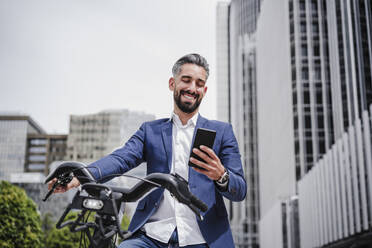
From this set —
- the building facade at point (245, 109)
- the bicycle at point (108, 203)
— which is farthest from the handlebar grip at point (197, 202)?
the building facade at point (245, 109)

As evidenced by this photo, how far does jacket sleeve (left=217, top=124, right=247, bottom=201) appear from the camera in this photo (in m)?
2.85

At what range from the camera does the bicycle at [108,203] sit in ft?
6.96

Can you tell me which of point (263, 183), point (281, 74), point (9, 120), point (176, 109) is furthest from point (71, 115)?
point (176, 109)

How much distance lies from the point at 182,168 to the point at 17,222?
2620cm

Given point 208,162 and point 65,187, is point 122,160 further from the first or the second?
point 208,162

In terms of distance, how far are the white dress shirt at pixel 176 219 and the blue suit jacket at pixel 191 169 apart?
0.05 m

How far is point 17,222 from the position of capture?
89.4ft

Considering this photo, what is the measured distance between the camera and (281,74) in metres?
54.4

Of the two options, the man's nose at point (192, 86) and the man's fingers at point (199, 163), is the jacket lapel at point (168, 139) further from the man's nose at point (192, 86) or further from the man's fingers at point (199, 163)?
the man's fingers at point (199, 163)

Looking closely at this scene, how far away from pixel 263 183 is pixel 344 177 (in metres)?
45.1

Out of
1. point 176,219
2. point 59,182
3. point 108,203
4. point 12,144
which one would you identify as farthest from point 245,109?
point 108,203

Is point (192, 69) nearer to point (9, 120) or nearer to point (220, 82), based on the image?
point (220, 82)

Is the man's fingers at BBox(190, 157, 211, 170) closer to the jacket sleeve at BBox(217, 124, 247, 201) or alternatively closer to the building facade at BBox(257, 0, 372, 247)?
the jacket sleeve at BBox(217, 124, 247, 201)

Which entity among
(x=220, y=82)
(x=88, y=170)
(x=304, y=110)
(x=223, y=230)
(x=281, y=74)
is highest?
(x=220, y=82)
